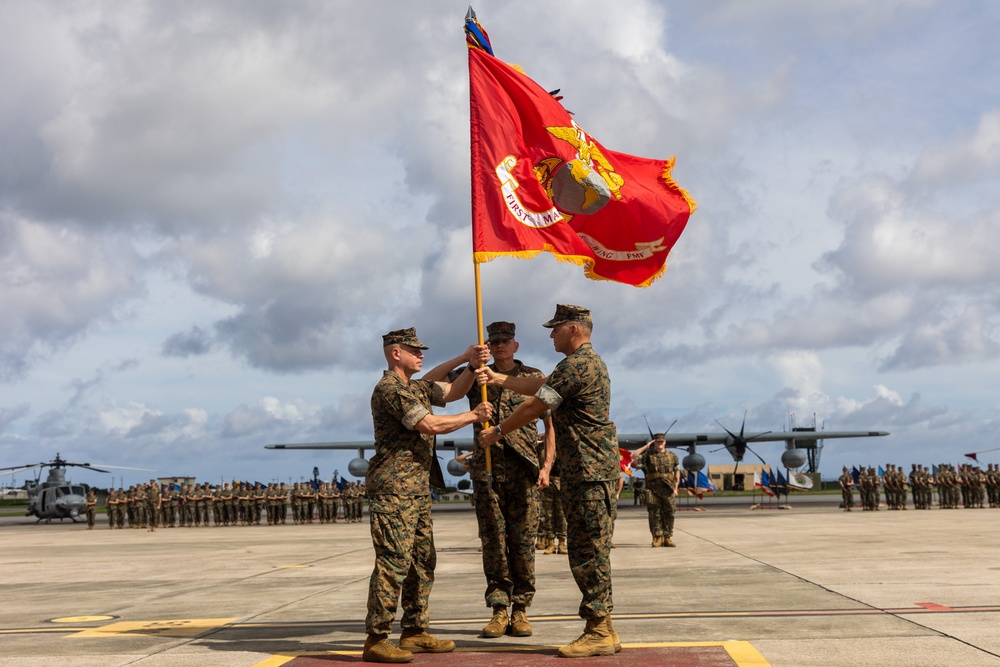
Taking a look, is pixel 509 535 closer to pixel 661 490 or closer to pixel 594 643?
pixel 594 643

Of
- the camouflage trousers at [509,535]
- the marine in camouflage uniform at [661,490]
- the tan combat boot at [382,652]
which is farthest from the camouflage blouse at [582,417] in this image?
the marine in camouflage uniform at [661,490]

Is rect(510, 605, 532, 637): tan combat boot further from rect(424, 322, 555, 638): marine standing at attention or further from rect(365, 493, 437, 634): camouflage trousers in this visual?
rect(365, 493, 437, 634): camouflage trousers

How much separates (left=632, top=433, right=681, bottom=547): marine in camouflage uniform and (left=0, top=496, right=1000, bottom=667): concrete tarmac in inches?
14.7

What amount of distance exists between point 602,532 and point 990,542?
422 inches

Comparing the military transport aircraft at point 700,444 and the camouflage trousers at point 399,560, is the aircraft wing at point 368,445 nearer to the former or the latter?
the military transport aircraft at point 700,444

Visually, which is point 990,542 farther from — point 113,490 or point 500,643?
point 113,490

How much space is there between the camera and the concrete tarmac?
570 cm

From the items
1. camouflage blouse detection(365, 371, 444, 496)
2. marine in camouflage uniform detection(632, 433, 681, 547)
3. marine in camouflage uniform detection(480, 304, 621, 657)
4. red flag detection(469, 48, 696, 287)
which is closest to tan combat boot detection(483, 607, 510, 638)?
marine in camouflage uniform detection(480, 304, 621, 657)

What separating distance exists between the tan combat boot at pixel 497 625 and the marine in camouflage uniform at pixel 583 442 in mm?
755

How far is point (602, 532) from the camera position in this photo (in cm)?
598

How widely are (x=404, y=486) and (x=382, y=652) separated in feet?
3.45

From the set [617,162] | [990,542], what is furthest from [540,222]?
[990,542]

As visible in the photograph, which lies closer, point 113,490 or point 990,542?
point 990,542

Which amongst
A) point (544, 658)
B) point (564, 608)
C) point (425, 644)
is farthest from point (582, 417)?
point (564, 608)
